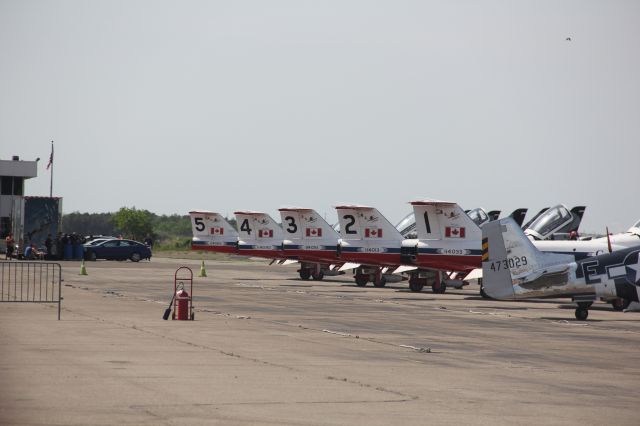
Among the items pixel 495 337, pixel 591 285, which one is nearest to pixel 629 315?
pixel 591 285

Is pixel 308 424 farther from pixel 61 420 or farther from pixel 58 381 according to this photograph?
pixel 58 381

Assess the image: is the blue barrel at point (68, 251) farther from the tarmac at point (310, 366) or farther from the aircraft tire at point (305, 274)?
the tarmac at point (310, 366)

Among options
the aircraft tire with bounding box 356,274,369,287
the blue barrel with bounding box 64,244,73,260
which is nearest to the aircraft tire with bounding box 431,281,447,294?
the aircraft tire with bounding box 356,274,369,287

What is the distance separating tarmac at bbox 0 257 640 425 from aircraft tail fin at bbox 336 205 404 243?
574 inches

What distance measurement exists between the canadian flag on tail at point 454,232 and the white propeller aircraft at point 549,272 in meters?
9.07

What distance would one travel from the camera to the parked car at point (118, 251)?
72.2 metres

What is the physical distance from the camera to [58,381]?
43.0ft

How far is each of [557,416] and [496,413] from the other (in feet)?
2.18

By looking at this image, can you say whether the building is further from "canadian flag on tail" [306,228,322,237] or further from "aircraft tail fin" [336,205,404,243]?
"aircraft tail fin" [336,205,404,243]

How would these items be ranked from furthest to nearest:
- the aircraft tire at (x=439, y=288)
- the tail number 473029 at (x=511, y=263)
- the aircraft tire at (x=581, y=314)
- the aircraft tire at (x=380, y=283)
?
the aircraft tire at (x=380, y=283)
the aircraft tire at (x=439, y=288)
the tail number 473029 at (x=511, y=263)
the aircraft tire at (x=581, y=314)

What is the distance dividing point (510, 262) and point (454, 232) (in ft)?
33.3

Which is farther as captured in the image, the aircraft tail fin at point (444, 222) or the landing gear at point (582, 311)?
the aircraft tail fin at point (444, 222)

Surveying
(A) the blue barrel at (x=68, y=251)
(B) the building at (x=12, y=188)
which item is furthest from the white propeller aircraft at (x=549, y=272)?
(B) the building at (x=12, y=188)

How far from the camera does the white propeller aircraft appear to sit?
2762 cm
